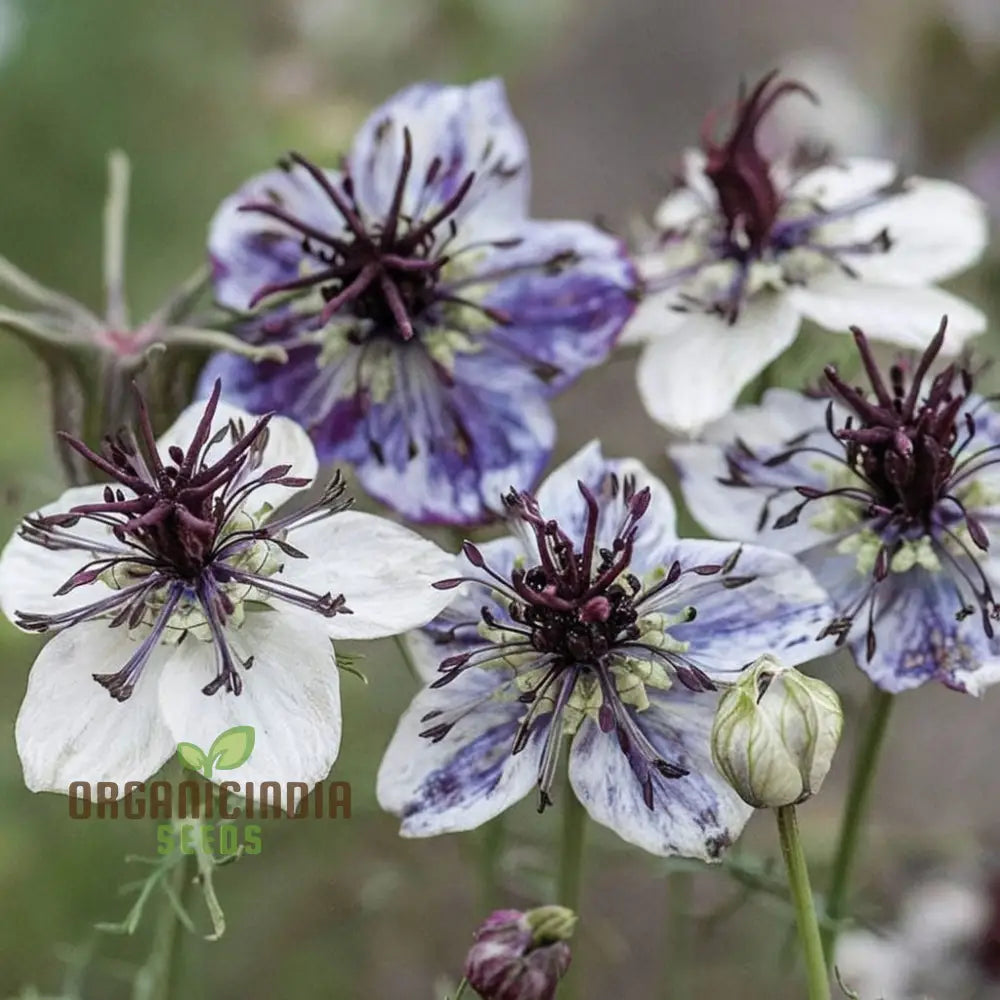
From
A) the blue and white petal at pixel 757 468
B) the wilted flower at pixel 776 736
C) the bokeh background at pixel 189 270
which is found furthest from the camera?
the bokeh background at pixel 189 270

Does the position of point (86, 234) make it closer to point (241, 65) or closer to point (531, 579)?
point (241, 65)

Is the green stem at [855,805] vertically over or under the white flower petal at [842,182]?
Answer: under

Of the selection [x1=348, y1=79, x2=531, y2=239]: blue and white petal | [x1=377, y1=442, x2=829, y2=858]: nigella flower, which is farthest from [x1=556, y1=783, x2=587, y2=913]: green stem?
[x1=348, y1=79, x2=531, y2=239]: blue and white petal

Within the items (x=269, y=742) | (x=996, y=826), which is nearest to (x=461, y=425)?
(x=269, y=742)

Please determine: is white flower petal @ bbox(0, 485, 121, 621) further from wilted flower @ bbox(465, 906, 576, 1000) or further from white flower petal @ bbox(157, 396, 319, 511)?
wilted flower @ bbox(465, 906, 576, 1000)

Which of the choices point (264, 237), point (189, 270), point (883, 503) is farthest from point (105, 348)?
point (189, 270)

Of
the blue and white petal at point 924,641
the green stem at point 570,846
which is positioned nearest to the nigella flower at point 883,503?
the blue and white petal at point 924,641

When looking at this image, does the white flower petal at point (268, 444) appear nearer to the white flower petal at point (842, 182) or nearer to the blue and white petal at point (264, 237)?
the blue and white petal at point (264, 237)
